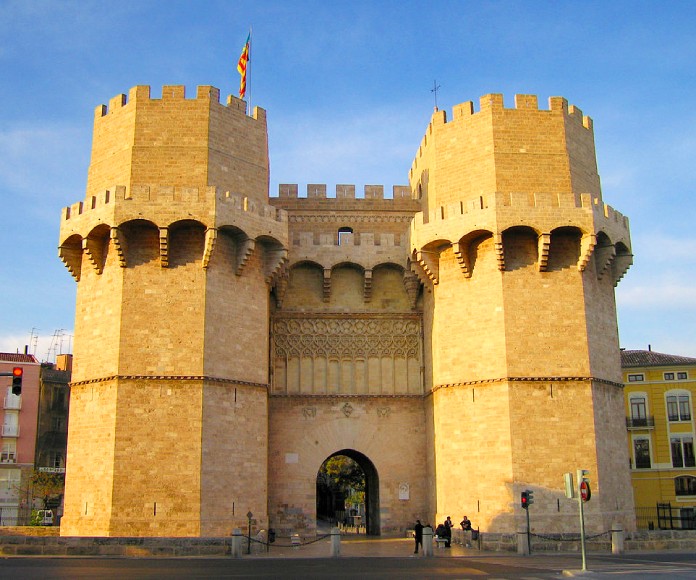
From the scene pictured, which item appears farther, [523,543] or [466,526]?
[466,526]

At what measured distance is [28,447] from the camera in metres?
45.6

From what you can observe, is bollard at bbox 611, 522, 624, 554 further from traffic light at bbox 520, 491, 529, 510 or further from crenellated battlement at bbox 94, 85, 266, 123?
crenellated battlement at bbox 94, 85, 266, 123

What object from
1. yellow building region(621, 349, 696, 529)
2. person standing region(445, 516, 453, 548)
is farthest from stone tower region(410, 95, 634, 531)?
yellow building region(621, 349, 696, 529)

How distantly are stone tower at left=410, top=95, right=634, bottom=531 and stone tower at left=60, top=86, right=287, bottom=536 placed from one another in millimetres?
5487

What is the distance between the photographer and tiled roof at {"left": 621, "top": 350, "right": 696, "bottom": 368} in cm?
3884

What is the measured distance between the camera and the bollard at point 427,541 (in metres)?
20.0

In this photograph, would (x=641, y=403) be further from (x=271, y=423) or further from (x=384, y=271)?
(x=271, y=423)

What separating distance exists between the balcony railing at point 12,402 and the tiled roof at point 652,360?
1294 inches

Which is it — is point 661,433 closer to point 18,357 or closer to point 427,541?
point 427,541

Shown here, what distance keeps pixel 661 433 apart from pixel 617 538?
18.9 meters

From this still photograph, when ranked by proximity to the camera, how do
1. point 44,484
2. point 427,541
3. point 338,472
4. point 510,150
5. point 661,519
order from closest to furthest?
point 427,541, point 510,150, point 661,519, point 44,484, point 338,472

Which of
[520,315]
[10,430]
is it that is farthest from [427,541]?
[10,430]

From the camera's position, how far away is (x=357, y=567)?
16969 millimetres

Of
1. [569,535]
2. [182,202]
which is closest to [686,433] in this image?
[569,535]
